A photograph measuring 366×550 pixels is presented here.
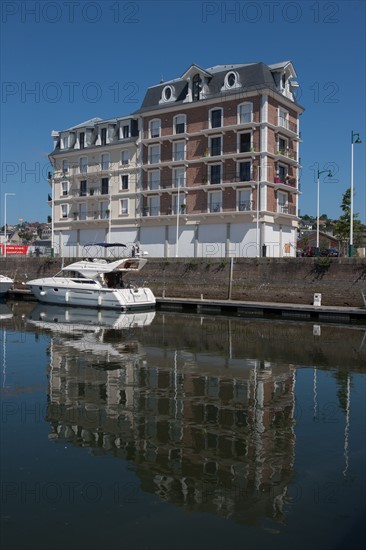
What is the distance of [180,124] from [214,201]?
761cm

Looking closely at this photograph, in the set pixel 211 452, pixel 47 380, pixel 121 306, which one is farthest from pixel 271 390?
pixel 121 306

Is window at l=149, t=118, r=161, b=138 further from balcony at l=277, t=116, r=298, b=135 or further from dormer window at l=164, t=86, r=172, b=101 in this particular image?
balcony at l=277, t=116, r=298, b=135

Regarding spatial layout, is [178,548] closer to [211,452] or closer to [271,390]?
[211,452]

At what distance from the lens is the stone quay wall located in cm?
3000

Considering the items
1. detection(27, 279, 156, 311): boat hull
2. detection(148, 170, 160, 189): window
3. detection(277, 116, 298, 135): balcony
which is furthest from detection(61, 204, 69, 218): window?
detection(277, 116, 298, 135): balcony

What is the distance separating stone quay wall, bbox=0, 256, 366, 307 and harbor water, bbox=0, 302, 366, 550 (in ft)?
44.9

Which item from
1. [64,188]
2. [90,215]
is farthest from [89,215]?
[64,188]

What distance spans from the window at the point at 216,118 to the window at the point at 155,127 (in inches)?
217

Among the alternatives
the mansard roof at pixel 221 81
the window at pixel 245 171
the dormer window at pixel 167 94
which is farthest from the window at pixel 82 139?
the window at pixel 245 171

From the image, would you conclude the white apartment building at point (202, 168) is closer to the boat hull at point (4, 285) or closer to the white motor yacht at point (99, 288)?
the white motor yacht at point (99, 288)

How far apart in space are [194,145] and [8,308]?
20.8 meters

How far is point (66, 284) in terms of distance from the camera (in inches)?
1318

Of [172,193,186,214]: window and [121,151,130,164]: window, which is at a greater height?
[121,151,130,164]: window

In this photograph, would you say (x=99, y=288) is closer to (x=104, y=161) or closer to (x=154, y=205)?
(x=154, y=205)
